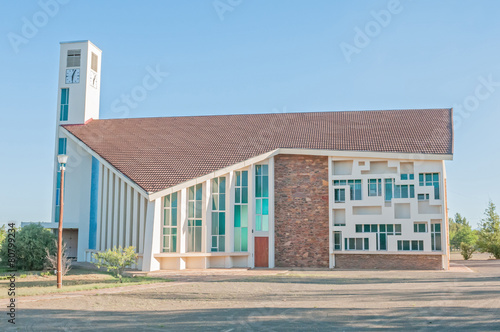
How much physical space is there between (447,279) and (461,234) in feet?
108

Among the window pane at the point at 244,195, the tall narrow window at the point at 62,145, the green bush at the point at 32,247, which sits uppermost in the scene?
the tall narrow window at the point at 62,145

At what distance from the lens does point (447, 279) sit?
18.6 m

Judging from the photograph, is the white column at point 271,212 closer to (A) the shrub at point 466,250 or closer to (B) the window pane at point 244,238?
(B) the window pane at point 244,238

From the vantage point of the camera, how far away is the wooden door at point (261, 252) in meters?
24.9

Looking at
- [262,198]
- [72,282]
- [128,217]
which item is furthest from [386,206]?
[72,282]

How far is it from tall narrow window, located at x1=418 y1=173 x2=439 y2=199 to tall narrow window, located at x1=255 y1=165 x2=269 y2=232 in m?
7.72

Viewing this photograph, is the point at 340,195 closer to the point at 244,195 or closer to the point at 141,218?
the point at 244,195

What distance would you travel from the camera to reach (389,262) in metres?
24.3

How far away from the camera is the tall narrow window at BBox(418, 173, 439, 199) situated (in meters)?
24.0

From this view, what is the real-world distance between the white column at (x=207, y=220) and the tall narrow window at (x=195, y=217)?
20cm

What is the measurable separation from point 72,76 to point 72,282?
56.9 feet

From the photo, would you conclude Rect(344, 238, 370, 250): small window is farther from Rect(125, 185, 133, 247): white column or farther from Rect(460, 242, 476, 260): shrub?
Rect(460, 242, 476, 260): shrub

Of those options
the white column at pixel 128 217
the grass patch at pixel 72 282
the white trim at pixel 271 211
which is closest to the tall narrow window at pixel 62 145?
the white column at pixel 128 217

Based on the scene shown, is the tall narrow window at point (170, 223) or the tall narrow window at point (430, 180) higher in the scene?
the tall narrow window at point (430, 180)
